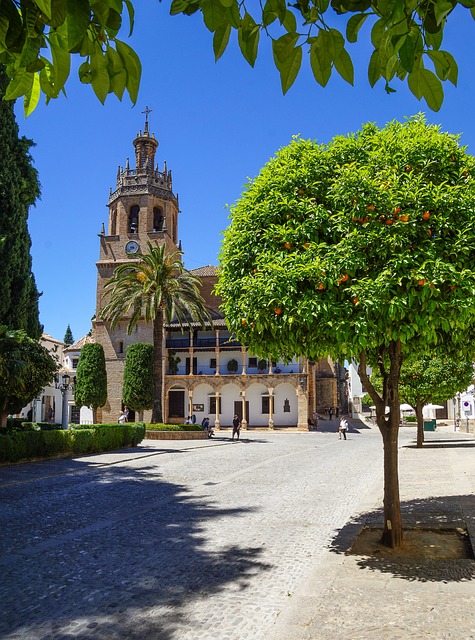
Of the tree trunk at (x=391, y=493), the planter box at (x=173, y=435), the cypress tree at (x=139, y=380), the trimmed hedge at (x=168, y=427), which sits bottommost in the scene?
the planter box at (x=173, y=435)

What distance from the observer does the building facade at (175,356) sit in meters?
45.2

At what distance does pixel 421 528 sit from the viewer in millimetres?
7926

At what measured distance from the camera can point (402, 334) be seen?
6.19 m

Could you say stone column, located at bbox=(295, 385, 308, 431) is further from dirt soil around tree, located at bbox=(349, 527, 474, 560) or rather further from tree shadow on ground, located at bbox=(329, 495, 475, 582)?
dirt soil around tree, located at bbox=(349, 527, 474, 560)

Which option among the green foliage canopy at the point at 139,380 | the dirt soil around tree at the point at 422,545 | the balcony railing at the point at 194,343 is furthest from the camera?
the balcony railing at the point at 194,343

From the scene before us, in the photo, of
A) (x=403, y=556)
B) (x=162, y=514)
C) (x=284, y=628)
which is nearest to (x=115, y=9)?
(x=284, y=628)

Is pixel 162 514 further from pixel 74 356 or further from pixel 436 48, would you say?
pixel 74 356

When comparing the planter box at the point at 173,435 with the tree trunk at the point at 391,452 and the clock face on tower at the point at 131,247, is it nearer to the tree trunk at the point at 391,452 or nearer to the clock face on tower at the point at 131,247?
the clock face on tower at the point at 131,247

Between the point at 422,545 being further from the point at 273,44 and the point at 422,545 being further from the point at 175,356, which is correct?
the point at 175,356

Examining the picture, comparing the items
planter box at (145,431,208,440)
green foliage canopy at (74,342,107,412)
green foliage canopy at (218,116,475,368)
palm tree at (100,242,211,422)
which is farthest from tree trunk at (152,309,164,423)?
green foliage canopy at (218,116,475,368)

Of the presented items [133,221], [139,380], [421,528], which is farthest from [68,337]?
[421,528]

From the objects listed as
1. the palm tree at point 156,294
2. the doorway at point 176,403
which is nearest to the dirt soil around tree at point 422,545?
the palm tree at point 156,294

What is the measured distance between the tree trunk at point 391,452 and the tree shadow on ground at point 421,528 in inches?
13.0

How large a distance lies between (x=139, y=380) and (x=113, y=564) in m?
30.0
